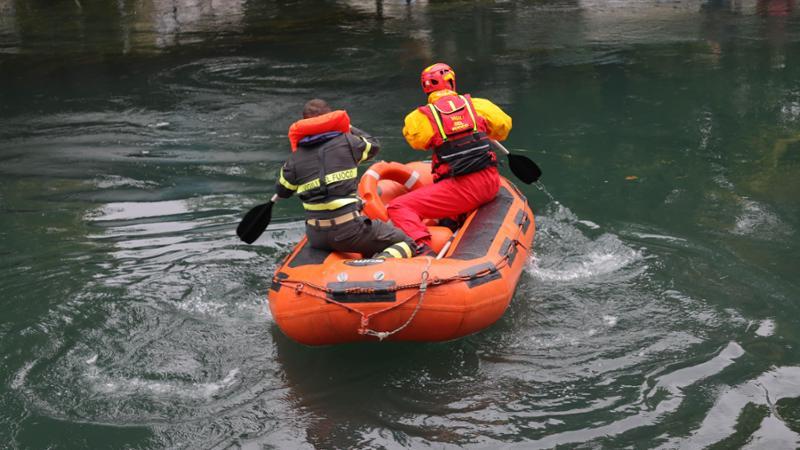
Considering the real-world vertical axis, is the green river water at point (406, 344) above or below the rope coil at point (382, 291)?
below

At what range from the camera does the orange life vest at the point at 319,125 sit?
6211mm

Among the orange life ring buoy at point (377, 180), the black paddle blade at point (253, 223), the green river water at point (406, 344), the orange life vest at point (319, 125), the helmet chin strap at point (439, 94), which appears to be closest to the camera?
the green river water at point (406, 344)

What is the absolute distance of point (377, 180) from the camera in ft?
23.7

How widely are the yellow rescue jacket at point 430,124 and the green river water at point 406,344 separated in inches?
41.9

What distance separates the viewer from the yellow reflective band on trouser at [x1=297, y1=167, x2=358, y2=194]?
247 inches

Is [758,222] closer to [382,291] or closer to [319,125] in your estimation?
[382,291]

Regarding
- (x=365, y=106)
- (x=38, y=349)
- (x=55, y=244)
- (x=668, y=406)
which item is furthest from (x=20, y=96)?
(x=668, y=406)

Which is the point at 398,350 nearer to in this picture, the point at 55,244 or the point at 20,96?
the point at 55,244

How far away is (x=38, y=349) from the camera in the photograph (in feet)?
20.7

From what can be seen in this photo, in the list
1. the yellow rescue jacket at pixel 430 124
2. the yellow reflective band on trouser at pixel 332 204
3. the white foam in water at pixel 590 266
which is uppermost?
the yellow rescue jacket at pixel 430 124

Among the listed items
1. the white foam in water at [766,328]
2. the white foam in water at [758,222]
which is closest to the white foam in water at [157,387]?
the white foam in water at [766,328]

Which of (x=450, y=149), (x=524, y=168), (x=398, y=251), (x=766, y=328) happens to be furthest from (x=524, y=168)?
(x=766, y=328)

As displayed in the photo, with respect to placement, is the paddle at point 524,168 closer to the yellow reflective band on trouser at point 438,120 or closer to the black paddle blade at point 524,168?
the black paddle blade at point 524,168

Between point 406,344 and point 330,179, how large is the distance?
120 cm
